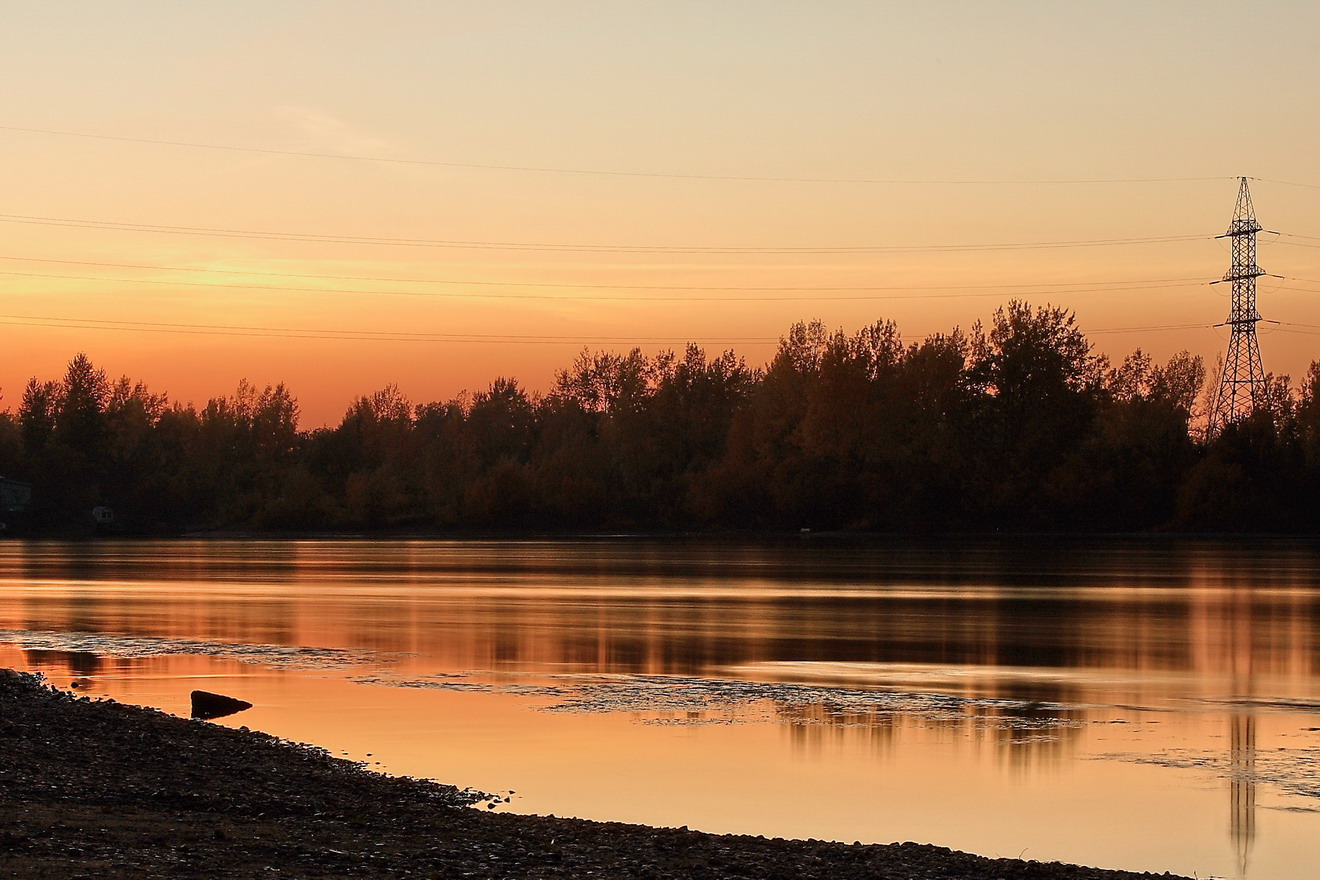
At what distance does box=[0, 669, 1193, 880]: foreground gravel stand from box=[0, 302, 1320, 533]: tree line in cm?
9536

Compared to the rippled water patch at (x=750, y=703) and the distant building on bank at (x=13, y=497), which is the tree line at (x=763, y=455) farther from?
the rippled water patch at (x=750, y=703)

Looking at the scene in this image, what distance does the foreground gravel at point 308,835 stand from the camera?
34.1 ft

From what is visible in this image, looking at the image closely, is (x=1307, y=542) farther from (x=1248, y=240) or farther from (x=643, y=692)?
(x=643, y=692)

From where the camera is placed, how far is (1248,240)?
9069cm

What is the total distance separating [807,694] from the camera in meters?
22.2

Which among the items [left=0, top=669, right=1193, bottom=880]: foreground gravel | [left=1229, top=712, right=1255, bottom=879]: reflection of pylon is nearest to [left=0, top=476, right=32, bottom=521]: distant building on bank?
[left=0, top=669, right=1193, bottom=880]: foreground gravel

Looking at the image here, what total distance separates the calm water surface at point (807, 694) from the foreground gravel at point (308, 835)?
47.8 inches

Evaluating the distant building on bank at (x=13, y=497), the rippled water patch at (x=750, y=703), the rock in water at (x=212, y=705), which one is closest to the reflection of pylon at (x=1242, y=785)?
the rippled water patch at (x=750, y=703)

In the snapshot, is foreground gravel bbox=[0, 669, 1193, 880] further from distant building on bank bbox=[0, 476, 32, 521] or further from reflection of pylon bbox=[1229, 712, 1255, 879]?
distant building on bank bbox=[0, 476, 32, 521]

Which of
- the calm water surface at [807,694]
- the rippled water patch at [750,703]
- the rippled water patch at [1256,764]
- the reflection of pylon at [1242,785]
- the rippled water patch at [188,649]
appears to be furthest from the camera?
the rippled water patch at [188,649]

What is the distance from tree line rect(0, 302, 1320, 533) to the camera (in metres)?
106

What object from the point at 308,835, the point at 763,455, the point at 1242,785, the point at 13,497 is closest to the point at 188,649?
the point at 308,835

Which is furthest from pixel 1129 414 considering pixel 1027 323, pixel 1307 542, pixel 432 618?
pixel 432 618

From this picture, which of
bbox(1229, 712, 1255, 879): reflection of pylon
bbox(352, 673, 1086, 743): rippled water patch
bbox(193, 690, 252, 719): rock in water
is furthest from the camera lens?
bbox(193, 690, 252, 719): rock in water
